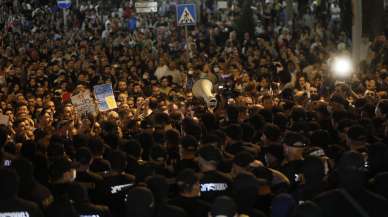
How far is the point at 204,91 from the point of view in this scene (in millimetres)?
18750

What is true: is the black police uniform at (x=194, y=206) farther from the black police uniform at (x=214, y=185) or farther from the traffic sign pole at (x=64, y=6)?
the traffic sign pole at (x=64, y=6)

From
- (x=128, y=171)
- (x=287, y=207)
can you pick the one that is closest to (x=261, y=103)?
(x=128, y=171)

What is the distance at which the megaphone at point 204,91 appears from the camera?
1836cm

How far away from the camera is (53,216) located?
312 inches

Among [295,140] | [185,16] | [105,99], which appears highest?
[185,16]

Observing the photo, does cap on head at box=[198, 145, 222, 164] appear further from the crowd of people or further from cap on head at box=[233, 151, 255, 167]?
cap on head at box=[233, 151, 255, 167]

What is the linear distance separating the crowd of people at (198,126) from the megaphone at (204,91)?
360 millimetres

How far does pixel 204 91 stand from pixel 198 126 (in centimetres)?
690

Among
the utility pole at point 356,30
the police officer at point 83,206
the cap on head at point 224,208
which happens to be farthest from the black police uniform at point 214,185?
the utility pole at point 356,30

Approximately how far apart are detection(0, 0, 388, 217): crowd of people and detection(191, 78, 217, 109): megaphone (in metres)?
0.36

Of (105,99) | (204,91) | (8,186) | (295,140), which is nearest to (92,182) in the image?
(8,186)

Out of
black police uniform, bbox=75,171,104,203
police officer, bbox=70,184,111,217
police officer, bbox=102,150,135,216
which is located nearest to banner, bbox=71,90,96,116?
black police uniform, bbox=75,171,104,203

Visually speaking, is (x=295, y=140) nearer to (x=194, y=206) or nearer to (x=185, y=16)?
(x=194, y=206)

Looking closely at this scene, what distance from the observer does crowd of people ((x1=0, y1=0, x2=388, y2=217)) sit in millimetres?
8172
